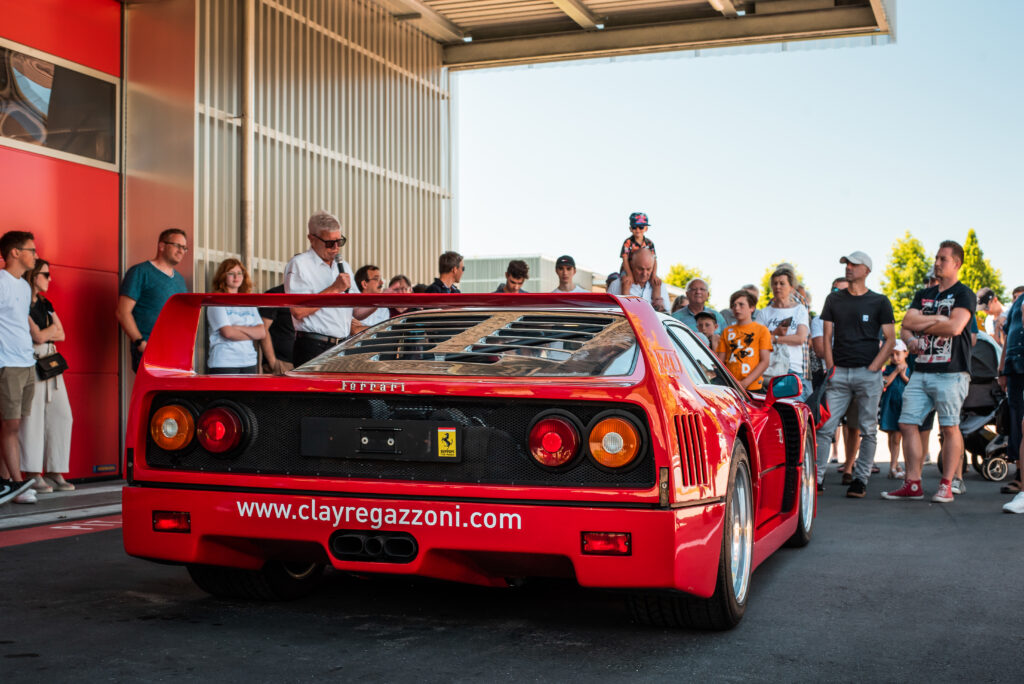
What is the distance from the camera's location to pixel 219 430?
3.91 metres

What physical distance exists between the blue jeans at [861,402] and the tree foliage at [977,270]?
69.1m

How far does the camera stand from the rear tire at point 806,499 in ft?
20.1

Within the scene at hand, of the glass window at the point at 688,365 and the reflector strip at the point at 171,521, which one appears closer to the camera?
the reflector strip at the point at 171,521

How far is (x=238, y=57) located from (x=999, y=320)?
28.8 feet

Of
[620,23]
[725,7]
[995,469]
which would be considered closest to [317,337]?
[995,469]

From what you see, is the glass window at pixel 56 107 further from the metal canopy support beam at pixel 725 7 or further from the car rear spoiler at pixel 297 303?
the metal canopy support beam at pixel 725 7

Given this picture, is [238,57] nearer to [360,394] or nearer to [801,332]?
[801,332]

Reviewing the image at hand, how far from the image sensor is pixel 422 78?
1455 centimetres

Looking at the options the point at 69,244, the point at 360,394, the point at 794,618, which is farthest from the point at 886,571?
the point at 69,244

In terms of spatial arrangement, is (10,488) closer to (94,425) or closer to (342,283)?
(94,425)

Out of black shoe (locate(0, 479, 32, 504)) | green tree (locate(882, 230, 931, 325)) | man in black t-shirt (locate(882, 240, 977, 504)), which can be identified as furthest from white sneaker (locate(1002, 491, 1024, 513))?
green tree (locate(882, 230, 931, 325))

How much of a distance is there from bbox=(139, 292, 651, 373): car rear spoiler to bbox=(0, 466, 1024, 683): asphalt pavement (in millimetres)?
974

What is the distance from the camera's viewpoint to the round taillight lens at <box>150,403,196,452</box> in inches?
156

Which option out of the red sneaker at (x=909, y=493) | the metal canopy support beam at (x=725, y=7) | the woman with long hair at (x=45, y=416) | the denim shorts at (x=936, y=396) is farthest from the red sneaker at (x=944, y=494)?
the woman with long hair at (x=45, y=416)
